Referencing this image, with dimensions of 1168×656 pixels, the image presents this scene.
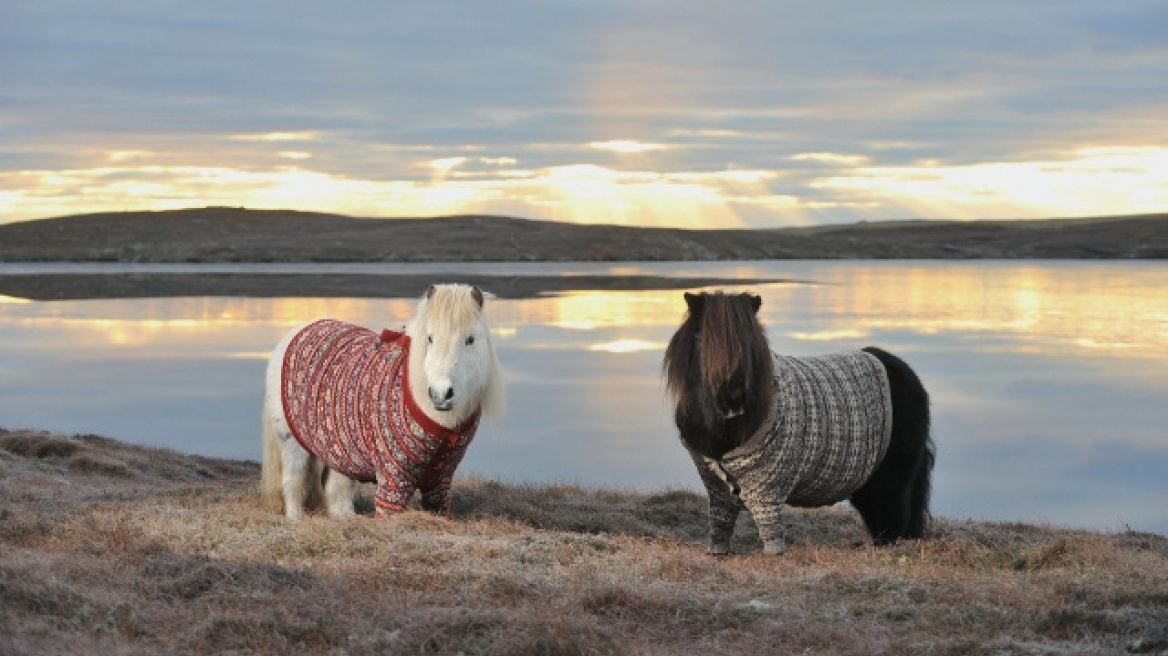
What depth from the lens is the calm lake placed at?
52.0 feet

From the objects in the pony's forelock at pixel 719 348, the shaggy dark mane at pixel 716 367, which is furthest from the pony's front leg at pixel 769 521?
the pony's forelock at pixel 719 348

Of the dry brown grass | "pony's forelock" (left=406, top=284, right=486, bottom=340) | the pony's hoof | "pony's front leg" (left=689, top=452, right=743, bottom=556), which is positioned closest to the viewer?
the dry brown grass

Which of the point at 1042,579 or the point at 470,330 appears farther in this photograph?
the point at 470,330

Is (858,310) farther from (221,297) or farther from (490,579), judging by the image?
(490,579)

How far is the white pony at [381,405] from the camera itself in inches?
317

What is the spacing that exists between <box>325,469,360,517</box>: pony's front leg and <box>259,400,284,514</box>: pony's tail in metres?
0.39

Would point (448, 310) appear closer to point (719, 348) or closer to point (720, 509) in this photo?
point (719, 348)

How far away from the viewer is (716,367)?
7270 millimetres

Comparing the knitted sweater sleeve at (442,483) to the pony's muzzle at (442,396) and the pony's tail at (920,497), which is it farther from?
the pony's tail at (920,497)

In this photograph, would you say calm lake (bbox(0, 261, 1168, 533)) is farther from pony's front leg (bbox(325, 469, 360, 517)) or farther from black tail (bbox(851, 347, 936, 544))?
black tail (bbox(851, 347, 936, 544))

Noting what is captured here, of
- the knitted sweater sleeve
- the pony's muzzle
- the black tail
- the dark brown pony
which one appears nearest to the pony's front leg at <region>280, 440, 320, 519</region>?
the knitted sweater sleeve

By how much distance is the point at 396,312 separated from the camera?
34.4m

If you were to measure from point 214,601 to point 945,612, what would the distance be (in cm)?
353

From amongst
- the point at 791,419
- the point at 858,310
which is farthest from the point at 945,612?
the point at 858,310
